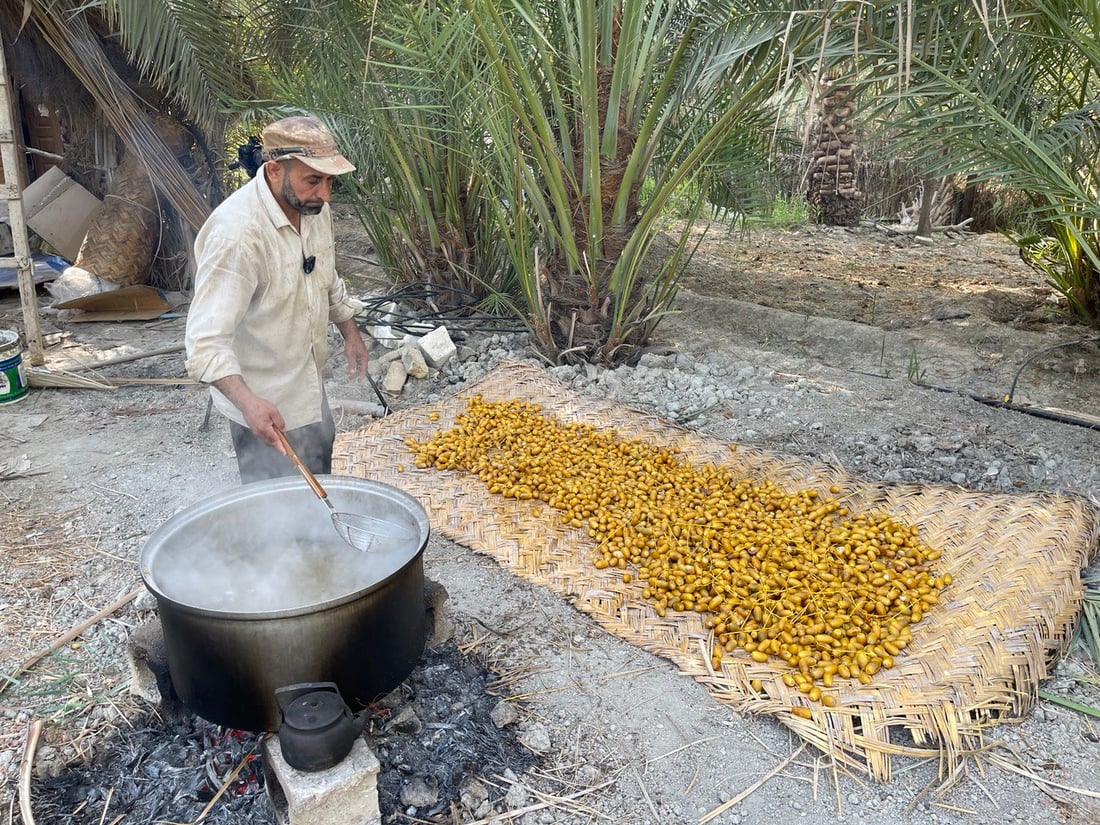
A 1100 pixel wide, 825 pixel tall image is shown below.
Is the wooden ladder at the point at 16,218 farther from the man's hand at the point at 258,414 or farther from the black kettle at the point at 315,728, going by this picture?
the black kettle at the point at 315,728

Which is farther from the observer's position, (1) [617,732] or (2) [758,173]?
(2) [758,173]

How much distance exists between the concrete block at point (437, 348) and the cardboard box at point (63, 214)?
160 inches

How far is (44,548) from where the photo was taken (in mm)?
3271

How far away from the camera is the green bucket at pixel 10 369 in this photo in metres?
4.72

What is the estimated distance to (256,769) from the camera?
2150 mm

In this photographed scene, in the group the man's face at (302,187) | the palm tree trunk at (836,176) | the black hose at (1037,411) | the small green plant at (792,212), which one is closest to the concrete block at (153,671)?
the man's face at (302,187)

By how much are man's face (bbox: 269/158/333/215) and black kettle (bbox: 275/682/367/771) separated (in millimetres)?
1430

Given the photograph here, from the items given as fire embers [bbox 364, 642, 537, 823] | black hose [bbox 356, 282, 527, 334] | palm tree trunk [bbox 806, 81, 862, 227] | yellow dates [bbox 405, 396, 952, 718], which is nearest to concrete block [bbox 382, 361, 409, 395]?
black hose [bbox 356, 282, 527, 334]

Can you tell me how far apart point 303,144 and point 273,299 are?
0.52 meters

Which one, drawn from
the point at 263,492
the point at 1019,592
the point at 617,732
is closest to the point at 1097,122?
the point at 1019,592

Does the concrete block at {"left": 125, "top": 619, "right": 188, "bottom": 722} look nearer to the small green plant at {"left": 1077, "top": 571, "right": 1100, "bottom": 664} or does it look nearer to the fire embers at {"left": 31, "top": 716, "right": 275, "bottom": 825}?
the fire embers at {"left": 31, "top": 716, "right": 275, "bottom": 825}

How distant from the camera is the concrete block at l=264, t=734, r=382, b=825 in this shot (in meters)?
1.83

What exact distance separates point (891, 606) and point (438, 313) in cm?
391

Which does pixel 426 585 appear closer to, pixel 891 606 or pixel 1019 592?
pixel 891 606
